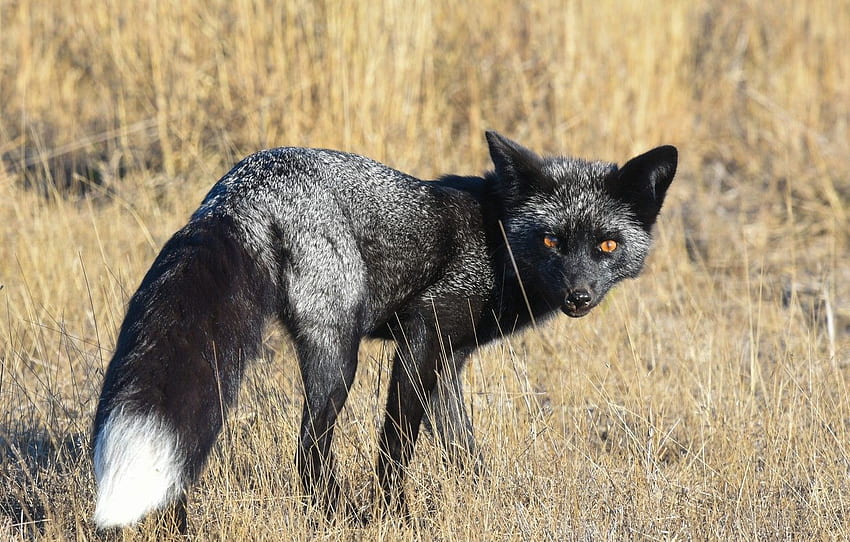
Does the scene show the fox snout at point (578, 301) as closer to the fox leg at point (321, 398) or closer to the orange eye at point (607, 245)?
the orange eye at point (607, 245)

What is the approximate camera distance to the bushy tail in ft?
10.6

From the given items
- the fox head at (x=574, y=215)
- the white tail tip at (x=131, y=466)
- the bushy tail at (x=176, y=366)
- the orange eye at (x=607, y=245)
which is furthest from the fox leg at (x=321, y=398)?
the orange eye at (x=607, y=245)

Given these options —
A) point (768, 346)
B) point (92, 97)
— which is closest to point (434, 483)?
point (768, 346)

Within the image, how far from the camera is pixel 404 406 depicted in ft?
14.2

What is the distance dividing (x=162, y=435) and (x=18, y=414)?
2383 millimetres

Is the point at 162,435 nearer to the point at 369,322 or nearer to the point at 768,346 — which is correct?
the point at 369,322

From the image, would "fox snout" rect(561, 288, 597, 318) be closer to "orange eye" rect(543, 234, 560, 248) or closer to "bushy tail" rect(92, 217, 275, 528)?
"orange eye" rect(543, 234, 560, 248)

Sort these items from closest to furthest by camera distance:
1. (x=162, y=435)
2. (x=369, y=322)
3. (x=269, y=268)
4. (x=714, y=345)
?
(x=162, y=435)
(x=269, y=268)
(x=369, y=322)
(x=714, y=345)

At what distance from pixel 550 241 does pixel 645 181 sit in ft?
1.80

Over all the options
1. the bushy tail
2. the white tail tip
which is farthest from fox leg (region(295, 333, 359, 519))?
the white tail tip

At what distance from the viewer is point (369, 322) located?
432 cm

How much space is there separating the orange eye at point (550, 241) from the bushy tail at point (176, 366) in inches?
56.1

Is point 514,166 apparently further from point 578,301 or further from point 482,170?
point 482,170

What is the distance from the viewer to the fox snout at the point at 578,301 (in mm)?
4445
